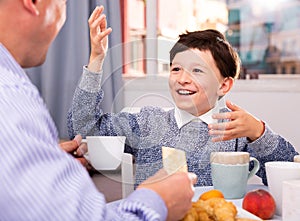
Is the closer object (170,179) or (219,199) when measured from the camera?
(170,179)

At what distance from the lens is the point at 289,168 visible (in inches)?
38.7

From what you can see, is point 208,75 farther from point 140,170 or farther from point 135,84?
point 140,170

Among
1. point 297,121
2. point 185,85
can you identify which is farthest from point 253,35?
point 185,85

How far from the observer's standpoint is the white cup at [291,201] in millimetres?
854

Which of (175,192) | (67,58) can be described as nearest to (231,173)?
(175,192)

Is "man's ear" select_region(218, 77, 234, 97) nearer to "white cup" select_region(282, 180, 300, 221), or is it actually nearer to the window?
"white cup" select_region(282, 180, 300, 221)

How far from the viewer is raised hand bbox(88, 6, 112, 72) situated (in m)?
0.98

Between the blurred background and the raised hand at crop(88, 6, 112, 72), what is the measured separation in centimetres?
149

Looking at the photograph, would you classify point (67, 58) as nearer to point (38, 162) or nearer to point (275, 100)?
point (275, 100)

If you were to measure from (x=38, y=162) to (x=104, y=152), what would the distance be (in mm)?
476

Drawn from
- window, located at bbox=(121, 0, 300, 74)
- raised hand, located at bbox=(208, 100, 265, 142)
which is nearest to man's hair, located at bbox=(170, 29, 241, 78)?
raised hand, located at bbox=(208, 100, 265, 142)

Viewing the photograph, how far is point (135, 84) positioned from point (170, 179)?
59 centimetres

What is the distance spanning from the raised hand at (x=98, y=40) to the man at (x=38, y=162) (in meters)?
0.35

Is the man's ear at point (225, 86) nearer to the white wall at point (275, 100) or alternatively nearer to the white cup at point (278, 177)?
the white cup at point (278, 177)
